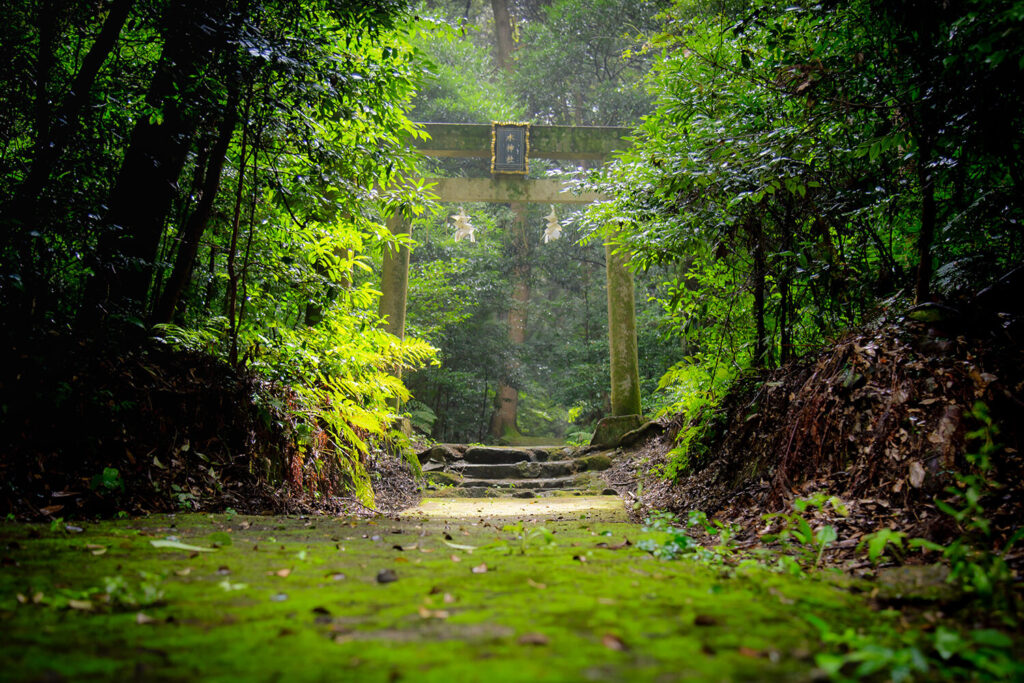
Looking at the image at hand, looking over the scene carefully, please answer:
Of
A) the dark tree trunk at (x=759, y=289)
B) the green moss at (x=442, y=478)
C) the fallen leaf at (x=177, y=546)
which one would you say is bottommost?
the green moss at (x=442, y=478)

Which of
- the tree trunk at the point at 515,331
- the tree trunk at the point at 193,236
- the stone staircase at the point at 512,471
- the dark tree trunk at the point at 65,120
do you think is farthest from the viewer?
the tree trunk at the point at 515,331

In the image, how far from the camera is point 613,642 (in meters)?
1.19

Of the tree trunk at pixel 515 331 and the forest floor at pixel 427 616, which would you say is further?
the tree trunk at pixel 515 331

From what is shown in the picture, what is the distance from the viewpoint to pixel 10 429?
2.97 m

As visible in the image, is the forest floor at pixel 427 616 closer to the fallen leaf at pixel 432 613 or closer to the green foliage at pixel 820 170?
the fallen leaf at pixel 432 613

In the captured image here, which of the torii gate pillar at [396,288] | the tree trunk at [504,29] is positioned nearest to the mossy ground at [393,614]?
the torii gate pillar at [396,288]

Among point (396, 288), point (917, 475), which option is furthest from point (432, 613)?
point (396, 288)

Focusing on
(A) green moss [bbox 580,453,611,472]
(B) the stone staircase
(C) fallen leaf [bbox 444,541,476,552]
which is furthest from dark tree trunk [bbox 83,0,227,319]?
(A) green moss [bbox 580,453,611,472]

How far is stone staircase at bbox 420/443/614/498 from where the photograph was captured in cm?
841

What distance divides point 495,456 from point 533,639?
1011 centimetres

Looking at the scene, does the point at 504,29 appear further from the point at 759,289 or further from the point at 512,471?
the point at 759,289

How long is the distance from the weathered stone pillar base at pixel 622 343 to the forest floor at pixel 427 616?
8.38 m

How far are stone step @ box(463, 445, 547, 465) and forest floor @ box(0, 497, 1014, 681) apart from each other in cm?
880

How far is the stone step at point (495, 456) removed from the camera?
11.0 m
